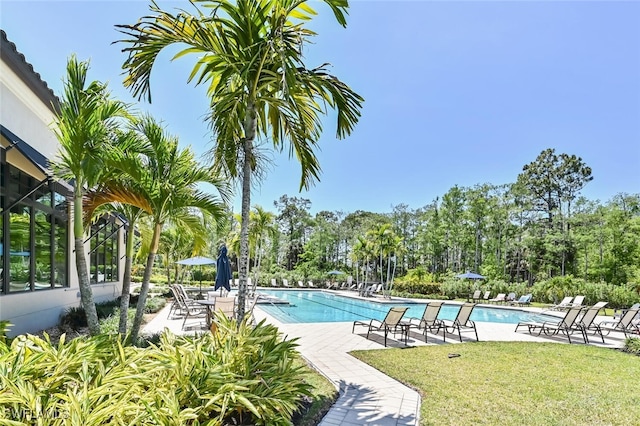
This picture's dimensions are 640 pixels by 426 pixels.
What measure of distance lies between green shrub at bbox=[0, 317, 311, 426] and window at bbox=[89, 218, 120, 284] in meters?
9.14

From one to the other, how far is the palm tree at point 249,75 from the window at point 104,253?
805cm

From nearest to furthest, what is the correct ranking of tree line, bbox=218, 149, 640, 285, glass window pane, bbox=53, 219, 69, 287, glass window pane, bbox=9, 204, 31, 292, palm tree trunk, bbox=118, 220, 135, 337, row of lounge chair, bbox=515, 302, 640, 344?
palm tree trunk, bbox=118, 220, 135, 337 < glass window pane, bbox=9, 204, 31, 292 < glass window pane, bbox=53, 219, 69, 287 < row of lounge chair, bbox=515, 302, 640, 344 < tree line, bbox=218, 149, 640, 285

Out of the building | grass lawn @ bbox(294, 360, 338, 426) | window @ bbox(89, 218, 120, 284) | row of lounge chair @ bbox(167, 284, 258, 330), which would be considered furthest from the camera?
window @ bbox(89, 218, 120, 284)

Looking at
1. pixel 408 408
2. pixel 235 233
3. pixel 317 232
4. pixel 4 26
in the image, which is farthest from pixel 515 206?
pixel 4 26

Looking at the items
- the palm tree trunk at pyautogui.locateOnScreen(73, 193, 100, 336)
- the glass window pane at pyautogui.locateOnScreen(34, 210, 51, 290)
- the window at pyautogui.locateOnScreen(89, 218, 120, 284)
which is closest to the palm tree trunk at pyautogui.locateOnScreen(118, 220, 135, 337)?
the palm tree trunk at pyautogui.locateOnScreen(73, 193, 100, 336)

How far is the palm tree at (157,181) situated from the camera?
6180 mm

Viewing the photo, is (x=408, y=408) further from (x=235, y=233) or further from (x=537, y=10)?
(x=235, y=233)

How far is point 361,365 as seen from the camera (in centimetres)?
724

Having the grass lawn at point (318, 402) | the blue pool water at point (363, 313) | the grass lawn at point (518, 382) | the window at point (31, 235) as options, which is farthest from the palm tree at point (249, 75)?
the blue pool water at point (363, 313)

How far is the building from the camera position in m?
7.08

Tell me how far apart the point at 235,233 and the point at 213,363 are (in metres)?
21.4

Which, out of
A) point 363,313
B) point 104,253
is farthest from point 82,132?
point 363,313

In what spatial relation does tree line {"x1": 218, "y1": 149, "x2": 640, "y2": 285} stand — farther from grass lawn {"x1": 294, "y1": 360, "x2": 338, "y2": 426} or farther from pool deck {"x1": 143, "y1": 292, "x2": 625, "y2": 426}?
grass lawn {"x1": 294, "y1": 360, "x2": 338, "y2": 426}

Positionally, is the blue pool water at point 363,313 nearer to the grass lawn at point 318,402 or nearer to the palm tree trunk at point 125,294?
the palm tree trunk at point 125,294
